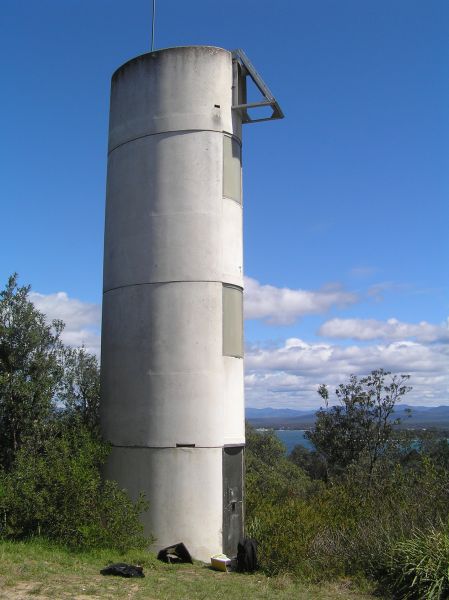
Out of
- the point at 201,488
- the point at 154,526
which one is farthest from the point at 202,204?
the point at 154,526

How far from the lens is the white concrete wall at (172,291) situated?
14.1 meters

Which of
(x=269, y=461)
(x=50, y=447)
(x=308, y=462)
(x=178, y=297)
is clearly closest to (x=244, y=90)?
(x=178, y=297)

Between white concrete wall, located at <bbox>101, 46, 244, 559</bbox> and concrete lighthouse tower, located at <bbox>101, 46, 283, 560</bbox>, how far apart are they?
0.09 feet

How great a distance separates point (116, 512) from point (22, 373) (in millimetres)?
4188

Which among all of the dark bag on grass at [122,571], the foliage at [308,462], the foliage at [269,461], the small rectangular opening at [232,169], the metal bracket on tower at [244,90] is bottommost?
the foliage at [308,462]

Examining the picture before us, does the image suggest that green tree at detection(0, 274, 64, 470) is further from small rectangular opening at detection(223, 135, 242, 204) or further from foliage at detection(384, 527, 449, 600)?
foliage at detection(384, 527, 449, 600)

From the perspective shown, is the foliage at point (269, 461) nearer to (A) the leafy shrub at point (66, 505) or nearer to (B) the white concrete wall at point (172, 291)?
(B) the white concrete wall at point (172, 291)

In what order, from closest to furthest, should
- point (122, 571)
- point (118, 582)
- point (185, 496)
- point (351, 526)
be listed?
point (118, 582), point (122, 571), point (351, 526), point (185, 496)

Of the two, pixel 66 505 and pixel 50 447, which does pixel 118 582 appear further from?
pixel 50 447

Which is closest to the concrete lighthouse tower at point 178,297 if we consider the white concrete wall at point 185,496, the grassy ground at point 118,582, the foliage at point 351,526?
the white concrete wall at point 185,496

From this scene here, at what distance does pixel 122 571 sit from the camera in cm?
1087

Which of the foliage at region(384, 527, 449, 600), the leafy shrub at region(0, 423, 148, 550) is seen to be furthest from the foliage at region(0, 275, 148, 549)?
the foliage at region(384, 527, 449, 600)

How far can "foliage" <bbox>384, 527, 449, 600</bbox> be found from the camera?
32.7 ft

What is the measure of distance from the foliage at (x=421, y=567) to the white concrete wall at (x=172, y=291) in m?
4.45
